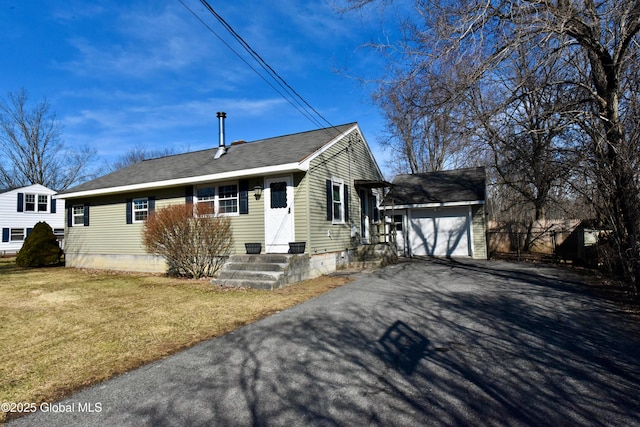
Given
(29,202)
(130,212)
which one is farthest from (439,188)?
(29,202)

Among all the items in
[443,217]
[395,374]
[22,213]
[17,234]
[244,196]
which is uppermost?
[22,213]

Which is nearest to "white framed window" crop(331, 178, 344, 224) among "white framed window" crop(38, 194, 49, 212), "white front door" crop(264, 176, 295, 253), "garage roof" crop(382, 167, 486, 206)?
"white front door" crop(264, 176, 295, 253)

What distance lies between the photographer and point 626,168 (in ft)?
20.5

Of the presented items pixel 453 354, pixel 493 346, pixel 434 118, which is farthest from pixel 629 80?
pixel 453 354

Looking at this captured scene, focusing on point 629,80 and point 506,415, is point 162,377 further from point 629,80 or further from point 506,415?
point 629,80

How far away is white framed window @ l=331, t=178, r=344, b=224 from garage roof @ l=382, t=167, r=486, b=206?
8.45 feet

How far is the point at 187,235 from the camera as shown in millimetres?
10000

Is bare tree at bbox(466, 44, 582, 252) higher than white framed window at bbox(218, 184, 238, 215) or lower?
higher

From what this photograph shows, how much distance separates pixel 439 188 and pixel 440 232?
7.19 ft

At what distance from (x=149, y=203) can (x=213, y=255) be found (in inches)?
157

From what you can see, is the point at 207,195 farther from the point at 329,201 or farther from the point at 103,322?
the point at 103,322

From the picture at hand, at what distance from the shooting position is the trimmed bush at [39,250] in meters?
14.7

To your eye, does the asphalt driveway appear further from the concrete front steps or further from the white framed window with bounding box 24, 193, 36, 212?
the white framed window with bounding box 24, 193, 36, 212

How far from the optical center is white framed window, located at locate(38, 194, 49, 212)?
25.4m
